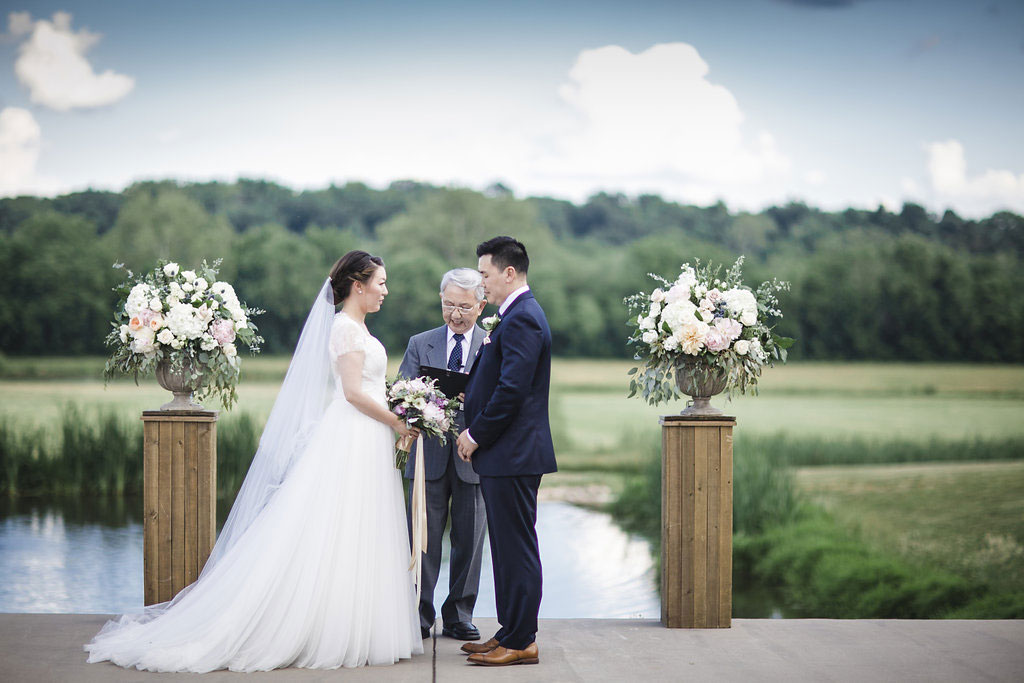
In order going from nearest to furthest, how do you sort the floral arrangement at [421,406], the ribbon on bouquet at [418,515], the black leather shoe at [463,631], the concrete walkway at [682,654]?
the concrete walkway at [682,654]
the floral arrangement at [421,406]
the ribbon on bouquet at [418,515]
the black leather shoe at [463,631]

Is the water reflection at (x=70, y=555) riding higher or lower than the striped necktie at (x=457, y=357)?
lower

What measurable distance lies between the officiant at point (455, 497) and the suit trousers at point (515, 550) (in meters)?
0.47

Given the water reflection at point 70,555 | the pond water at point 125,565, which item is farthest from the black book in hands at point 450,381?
the water reflection at point 70,555

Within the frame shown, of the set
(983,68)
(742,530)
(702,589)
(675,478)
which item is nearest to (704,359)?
(675,478)

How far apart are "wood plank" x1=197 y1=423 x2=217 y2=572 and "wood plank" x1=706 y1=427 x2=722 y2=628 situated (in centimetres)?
235

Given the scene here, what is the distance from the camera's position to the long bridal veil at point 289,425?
379 centimetres

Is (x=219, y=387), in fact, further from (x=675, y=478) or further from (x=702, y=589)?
(x=702, y=589)

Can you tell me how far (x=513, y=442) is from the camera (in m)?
3.59

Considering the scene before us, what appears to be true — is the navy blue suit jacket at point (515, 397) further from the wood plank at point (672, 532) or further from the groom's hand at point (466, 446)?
the wood plank at point (672, 532)

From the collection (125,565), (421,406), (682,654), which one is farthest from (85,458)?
(682,654)

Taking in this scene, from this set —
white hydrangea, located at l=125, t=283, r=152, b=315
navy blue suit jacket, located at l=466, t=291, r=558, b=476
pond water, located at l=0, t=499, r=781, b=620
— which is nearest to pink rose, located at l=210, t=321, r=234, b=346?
white hydrangea, located at l=125, t=283, r=152, b=315

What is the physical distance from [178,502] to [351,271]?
149 cm

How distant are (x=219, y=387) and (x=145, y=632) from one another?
1236 mm

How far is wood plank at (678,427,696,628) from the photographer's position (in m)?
4.27
